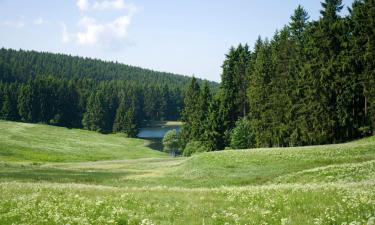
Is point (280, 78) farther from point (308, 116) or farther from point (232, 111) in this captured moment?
point (232, 111)

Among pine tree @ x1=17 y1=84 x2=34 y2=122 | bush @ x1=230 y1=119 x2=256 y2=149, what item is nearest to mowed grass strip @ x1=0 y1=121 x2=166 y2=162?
bush @ x1=230 y1=119 x2=256 y2=149

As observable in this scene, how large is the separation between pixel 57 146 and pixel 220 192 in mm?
79899

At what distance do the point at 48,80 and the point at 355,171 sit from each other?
16175 cm

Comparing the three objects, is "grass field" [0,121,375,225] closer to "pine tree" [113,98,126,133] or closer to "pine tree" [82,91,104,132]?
"pine tree" [113,98,126,133]

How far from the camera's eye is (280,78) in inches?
2768

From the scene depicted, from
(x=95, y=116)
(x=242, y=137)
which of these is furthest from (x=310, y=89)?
(x=95, y=116)

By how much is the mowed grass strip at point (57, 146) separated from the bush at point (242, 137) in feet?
80.5

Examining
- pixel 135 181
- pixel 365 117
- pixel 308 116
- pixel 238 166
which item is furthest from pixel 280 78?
pixel 135 181

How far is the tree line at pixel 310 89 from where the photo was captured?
2260 inches

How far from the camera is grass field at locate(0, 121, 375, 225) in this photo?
12.1 metres

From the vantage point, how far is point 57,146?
92.3 meters

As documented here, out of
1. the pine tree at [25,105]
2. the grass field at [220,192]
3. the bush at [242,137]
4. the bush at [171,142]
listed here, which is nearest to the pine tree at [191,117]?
the bush at [171,142]

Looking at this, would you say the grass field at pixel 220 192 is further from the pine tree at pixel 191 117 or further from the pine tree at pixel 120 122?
the pine tree at pixel 120 122

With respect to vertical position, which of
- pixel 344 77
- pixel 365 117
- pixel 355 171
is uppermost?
pixel 344 77
